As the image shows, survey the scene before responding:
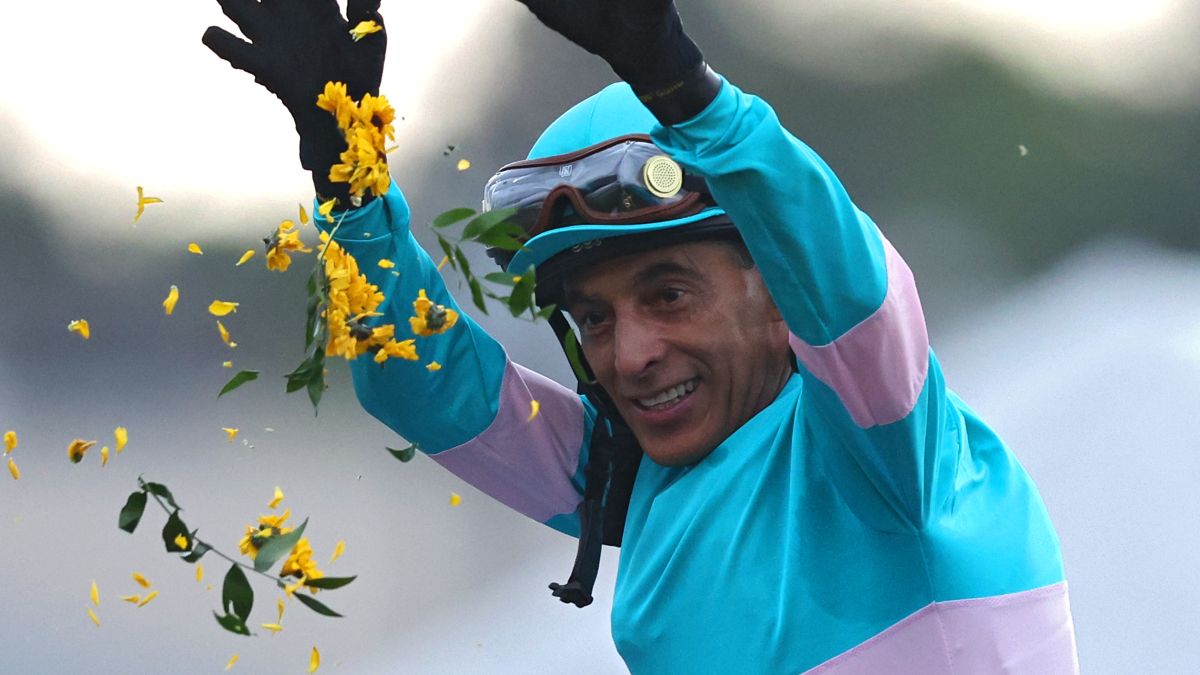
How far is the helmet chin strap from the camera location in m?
2.21

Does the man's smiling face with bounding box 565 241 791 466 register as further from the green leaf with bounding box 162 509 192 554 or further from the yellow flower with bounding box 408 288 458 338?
the green leaf with bounding box 162 509 192 554

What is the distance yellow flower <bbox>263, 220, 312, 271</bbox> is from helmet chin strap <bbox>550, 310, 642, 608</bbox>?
1.86 ft

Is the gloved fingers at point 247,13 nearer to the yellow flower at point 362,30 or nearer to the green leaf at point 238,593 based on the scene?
the yellow flower at point 362,30

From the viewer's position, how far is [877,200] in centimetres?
621

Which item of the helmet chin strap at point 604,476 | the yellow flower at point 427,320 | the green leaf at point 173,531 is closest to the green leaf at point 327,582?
the green leaf at point 173,531

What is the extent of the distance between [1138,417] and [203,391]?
2488mm

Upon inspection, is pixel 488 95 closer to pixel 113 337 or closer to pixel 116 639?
pixel 113 337

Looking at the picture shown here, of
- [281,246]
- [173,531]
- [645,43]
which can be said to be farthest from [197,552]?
[645,43]

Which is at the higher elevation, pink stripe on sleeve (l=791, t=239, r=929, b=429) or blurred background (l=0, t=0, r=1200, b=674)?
pink stripe on sleeve (l=791, t=239, r=929, b=429)

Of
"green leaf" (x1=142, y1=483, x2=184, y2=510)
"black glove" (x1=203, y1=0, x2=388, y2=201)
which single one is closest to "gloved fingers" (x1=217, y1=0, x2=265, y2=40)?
"black glove" (x1=203, y1=0, x2=388, y2=201)

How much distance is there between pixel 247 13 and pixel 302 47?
84mm

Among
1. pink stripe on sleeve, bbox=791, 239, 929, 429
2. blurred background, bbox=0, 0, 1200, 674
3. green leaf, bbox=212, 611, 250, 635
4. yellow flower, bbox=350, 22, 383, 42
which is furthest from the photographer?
blurred background, bbox=0, 0, 1200, 674

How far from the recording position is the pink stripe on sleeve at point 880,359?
164 centimetres

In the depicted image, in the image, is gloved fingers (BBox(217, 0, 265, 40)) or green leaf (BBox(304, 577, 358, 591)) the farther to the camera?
gloved fingers (BBox(217, 0, 265, 40))
